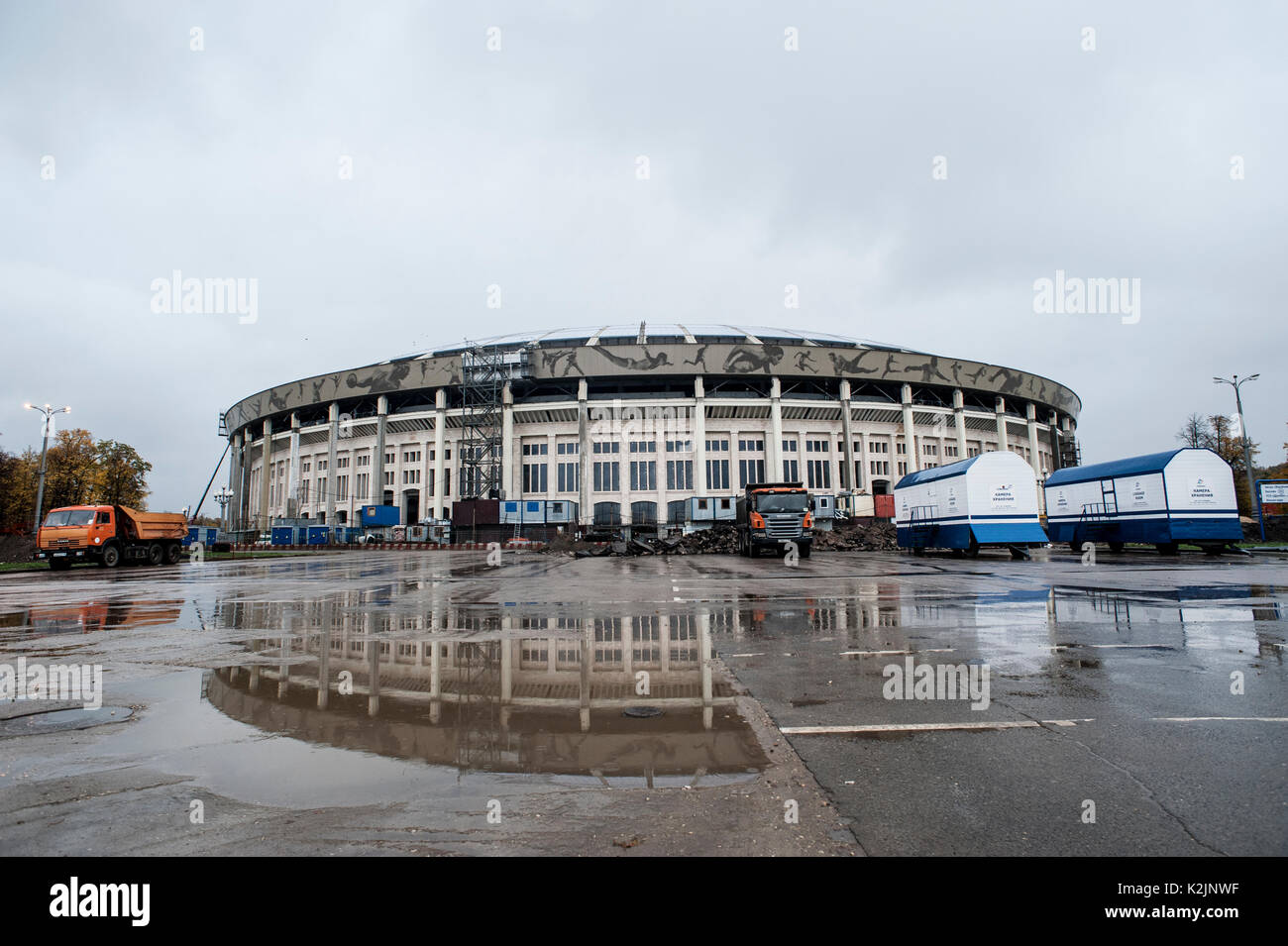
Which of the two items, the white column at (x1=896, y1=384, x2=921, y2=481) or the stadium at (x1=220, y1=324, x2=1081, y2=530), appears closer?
the stadium at (x1=220, y1=324, x2=1081, y2=530)

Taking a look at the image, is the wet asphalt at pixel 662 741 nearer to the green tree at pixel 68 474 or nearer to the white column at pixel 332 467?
the green tree at pixel 68 474

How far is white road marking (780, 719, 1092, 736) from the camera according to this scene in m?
3.95

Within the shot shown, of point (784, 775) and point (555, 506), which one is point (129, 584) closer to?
point (784, 775)

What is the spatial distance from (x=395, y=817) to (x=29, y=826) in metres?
1.51

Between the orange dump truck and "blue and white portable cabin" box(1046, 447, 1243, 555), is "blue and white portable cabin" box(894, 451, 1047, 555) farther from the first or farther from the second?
the orange dump truck

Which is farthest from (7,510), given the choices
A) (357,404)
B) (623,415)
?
(623,415)

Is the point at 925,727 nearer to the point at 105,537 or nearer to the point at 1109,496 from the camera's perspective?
the point at 1109,496

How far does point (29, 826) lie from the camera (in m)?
2.64

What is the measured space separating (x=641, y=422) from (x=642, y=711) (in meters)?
58.3

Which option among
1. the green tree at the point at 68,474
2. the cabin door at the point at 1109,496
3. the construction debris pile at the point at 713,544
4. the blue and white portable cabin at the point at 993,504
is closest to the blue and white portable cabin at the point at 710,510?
the construction debris pile at the point at 713,544

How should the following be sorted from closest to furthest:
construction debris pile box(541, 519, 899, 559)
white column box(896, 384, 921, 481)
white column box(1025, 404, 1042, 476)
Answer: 1. construction debris pile box(541, 519, 899, 559)
2. white column box(896, 384, 921, 481)
3. white column box(1025, 404, 1042, 476)

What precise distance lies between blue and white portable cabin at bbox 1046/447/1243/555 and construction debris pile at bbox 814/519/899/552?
494 inches

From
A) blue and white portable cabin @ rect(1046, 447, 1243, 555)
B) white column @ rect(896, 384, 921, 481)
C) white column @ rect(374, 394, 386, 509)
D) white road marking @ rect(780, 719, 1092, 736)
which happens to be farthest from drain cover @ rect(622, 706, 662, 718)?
white column @ rect(374, 394, 386, 509)

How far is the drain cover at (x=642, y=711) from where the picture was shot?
430cm
